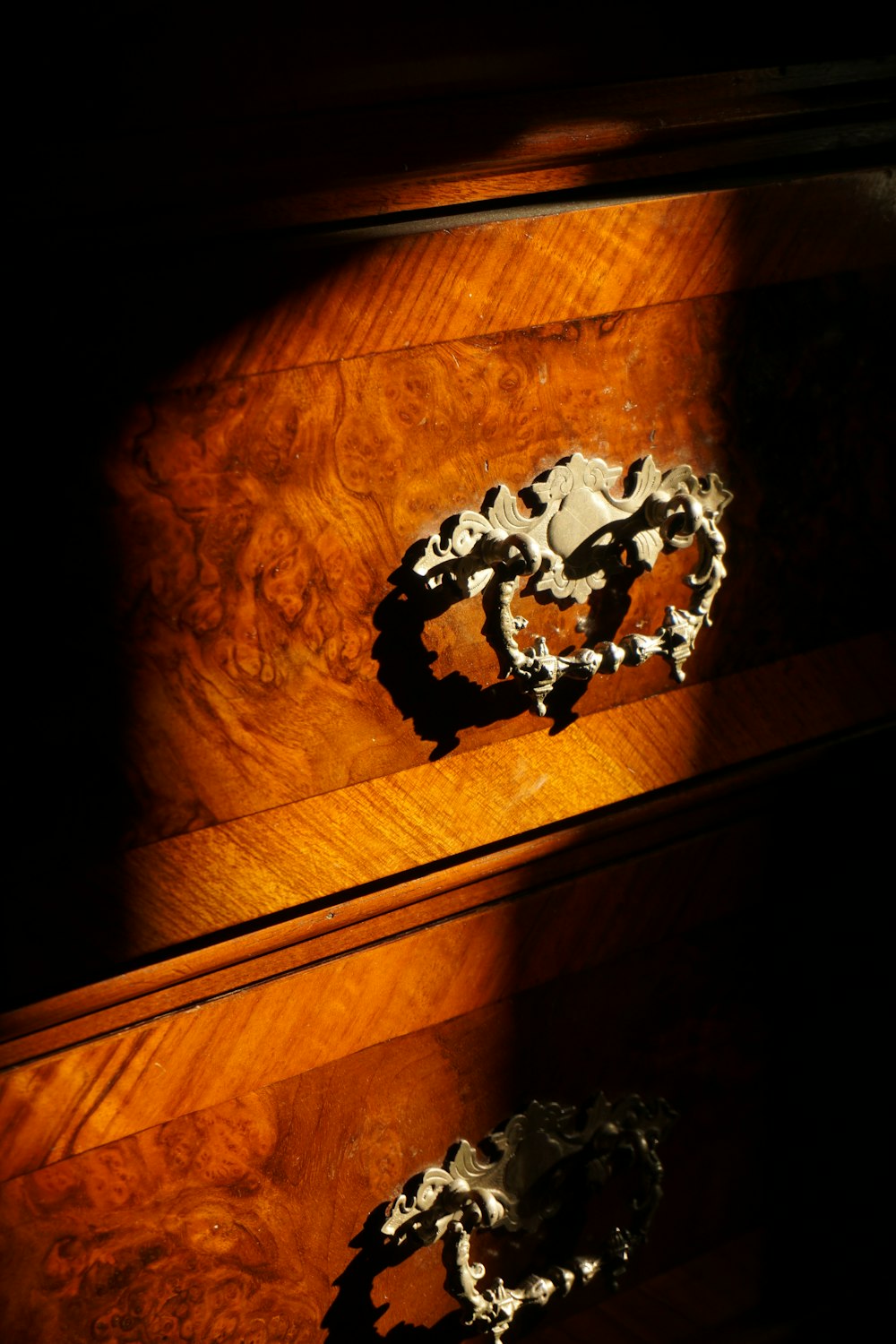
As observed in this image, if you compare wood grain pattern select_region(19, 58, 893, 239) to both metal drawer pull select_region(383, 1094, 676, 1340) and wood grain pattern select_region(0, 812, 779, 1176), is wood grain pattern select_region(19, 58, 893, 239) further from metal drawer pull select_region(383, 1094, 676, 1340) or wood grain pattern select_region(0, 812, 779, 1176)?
metal drawer pull select_region(383, 1094, 676, 1340)

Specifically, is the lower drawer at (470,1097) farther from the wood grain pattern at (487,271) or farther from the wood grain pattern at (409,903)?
the wood grain pattern at (487,271)

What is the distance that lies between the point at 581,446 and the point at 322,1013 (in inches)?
10.5

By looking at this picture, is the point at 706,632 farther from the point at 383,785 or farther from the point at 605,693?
the point at 383,785

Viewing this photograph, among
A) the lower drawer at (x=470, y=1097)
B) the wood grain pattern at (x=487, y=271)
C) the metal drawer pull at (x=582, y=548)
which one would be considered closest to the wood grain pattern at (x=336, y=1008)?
the lower drawer at (x=470, y=1097)

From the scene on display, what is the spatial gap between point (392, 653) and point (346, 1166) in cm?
23

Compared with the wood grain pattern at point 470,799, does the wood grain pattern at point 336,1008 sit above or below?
below

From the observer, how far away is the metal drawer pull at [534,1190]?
1.62 feet

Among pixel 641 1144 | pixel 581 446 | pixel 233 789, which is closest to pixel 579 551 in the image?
pixel 581 446

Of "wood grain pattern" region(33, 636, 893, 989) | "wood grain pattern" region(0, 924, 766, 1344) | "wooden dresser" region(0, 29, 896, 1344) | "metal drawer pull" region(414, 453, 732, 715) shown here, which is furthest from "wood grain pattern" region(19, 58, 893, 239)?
"wood grain pattern" region(0, 924, 766, 1344)

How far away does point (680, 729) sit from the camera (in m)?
0.53

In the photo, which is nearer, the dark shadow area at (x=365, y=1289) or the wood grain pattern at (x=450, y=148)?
the wood grain pattern at (x=450, y=148)

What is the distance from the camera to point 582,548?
0.46 meters

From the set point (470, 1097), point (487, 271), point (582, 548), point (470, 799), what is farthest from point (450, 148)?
point (470, 1097)

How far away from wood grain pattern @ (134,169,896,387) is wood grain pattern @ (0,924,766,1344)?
0.30 meters
